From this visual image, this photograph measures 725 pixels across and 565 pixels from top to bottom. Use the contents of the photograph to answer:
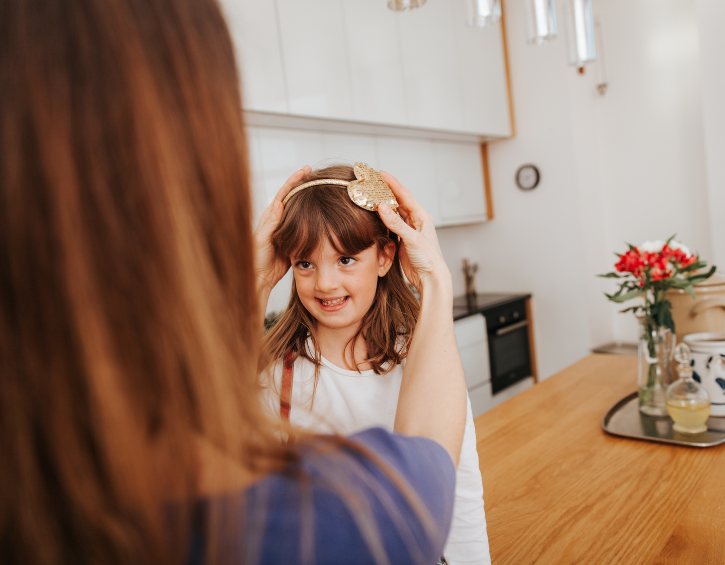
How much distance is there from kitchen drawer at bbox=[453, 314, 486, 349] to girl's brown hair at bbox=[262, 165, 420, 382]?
2.04 metres

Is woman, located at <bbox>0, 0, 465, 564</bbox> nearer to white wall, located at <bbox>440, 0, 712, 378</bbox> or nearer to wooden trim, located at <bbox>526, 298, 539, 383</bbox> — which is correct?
white wall, located at <bbox>440, 0, 712, 378</bbox>

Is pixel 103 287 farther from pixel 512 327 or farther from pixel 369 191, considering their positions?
pixel 512 327

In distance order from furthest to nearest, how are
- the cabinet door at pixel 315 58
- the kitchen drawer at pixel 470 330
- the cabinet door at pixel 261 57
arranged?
the kitchen drawer at pixel 470 330 → the cabinet door at pixel 315 58 → the cabinet door at pixel 261 57

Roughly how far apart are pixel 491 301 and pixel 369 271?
8.71ft

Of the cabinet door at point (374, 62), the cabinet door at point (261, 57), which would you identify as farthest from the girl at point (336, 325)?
the cabinet door at point (374, 62)

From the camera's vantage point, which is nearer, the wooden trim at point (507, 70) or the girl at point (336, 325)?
the girl at point (336, 325)

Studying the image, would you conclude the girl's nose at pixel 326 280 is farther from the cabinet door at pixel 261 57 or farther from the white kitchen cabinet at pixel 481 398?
the white kitchen cabinet at pixel 481 398

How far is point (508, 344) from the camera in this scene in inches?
138

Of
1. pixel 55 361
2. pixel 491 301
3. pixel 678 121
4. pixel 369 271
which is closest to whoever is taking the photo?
pixel 55 361

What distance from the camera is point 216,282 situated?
16.6 inches

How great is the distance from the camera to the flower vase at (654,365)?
54.9 inches

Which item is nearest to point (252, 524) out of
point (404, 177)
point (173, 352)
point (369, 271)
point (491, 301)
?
point (173, 352)

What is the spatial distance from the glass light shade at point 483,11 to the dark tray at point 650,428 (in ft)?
3.69

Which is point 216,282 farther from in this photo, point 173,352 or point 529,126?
point 529,126
